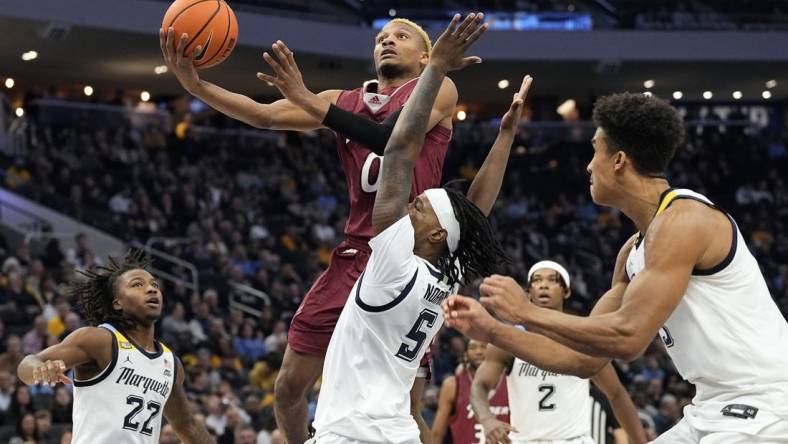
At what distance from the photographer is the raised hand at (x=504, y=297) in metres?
3.51

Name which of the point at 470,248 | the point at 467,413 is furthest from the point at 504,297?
the point at 467,413

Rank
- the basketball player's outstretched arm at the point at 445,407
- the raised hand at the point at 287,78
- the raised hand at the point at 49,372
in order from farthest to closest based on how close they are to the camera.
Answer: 1. the basketball player's outstretched arm at the point at 445,407
2. the raised hand at the point at 49,372
3. the raised hand at the point at 287,78

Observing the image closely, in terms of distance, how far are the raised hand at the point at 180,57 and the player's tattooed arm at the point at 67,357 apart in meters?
1.45

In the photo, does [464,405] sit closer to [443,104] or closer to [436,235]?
[443,104]

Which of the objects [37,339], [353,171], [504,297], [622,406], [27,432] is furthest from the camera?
[37,339]

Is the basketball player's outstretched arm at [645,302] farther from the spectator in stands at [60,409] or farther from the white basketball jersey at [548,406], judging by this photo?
the spectator in stands at [60,409]

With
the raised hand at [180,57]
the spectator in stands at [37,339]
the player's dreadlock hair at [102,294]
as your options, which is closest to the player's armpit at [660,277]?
the raised hand at [180,57]

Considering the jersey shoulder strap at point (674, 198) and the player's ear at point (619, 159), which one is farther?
the player's ear at point (619, 159)

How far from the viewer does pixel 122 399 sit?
6.15 metres

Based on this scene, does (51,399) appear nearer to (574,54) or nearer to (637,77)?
(574,54)

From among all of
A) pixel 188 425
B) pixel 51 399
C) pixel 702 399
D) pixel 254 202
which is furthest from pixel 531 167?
pixel 702 399

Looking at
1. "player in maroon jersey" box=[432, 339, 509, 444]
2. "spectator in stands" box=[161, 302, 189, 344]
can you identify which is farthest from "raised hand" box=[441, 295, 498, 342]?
"spectator in stands" box=[161, 302, 189, 344]

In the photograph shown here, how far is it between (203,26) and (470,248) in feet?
6.07

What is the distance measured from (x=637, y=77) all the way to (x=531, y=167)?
3.29 m
